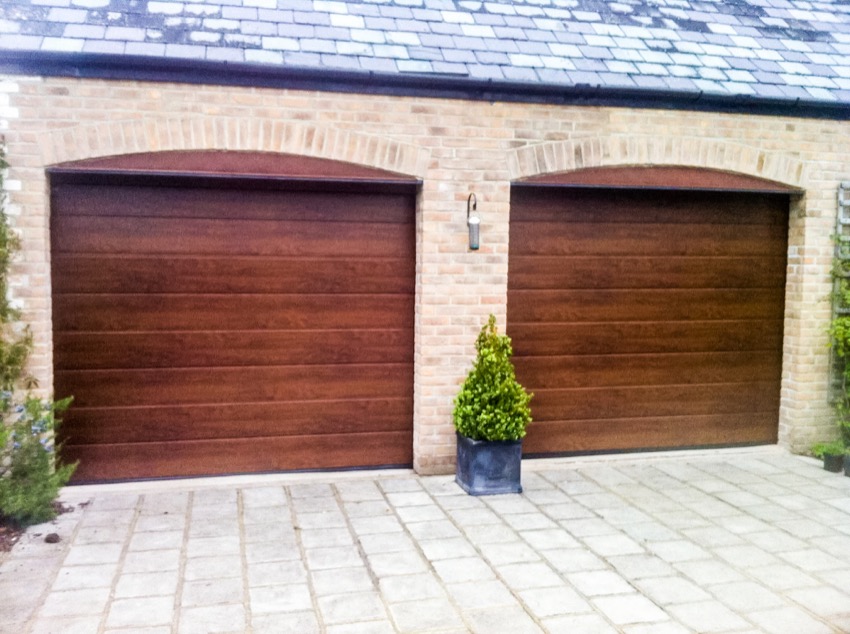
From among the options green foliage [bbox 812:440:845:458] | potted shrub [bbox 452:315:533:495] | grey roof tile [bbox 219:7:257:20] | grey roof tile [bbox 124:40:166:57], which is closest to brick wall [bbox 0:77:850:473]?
green foliage [bbox 812:440:845:458]

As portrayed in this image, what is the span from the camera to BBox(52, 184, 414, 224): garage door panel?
221 inches

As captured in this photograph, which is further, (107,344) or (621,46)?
(621,46)

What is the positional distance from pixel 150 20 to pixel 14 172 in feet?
4.86

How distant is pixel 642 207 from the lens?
263 inches

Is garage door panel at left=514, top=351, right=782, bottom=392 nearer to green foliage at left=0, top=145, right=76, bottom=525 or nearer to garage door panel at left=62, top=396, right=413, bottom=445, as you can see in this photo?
garage door panel at left=62, top=396, right=413, bottom=445

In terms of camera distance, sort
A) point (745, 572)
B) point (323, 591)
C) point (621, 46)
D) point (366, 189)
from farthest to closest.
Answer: point (621, 46) → point (366, 189) → point (745, 572) → point (323, 591)

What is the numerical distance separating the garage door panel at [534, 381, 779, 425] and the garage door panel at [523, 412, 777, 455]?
2.2 inches

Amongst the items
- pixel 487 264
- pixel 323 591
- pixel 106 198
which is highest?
pixel 106 198

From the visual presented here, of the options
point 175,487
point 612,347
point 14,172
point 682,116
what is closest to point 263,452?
point 175,487

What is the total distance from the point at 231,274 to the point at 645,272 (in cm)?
358

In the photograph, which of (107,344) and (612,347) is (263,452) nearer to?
(107,344)

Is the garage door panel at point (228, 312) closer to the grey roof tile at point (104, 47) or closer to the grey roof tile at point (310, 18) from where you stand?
the grey roof tile at point (104, 47)

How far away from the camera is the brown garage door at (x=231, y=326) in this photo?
5.69m

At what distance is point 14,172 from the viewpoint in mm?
5223
